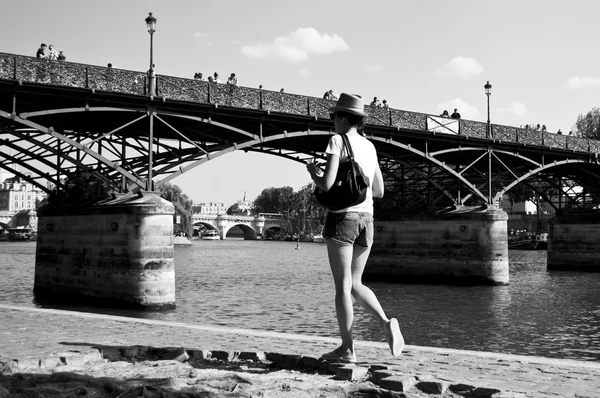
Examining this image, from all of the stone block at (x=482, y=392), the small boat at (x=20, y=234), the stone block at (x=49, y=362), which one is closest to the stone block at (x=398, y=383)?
the stone block at (x=482, y=392)

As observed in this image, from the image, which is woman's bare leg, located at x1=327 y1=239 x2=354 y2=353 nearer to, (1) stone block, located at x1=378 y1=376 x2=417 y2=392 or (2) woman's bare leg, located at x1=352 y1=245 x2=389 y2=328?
(2) woman's bare leg, located at x1=352 y1=245 x2=389 y2=328

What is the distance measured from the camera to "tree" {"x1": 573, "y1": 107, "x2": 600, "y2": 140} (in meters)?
87.6

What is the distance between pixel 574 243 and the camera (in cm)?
4953

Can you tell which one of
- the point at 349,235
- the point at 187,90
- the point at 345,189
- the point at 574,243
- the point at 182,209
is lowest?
the point at 574,243

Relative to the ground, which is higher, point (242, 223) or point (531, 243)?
point (242, 223)

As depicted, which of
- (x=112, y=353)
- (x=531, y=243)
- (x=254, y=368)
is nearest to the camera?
(x=254, y=368)

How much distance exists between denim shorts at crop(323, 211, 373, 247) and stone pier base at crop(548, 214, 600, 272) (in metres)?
45.7

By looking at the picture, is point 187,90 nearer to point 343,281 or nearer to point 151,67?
point 151,67

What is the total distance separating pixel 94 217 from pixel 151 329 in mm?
16702

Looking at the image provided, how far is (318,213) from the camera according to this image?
159 metres

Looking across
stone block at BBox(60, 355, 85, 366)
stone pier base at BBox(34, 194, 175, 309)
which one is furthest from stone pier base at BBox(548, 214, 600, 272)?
stone block at BBox(60, 355, 85, 366)

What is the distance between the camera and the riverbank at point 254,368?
5.47 meters

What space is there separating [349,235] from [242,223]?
15744 centimetres

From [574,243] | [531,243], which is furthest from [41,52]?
[531,243]
